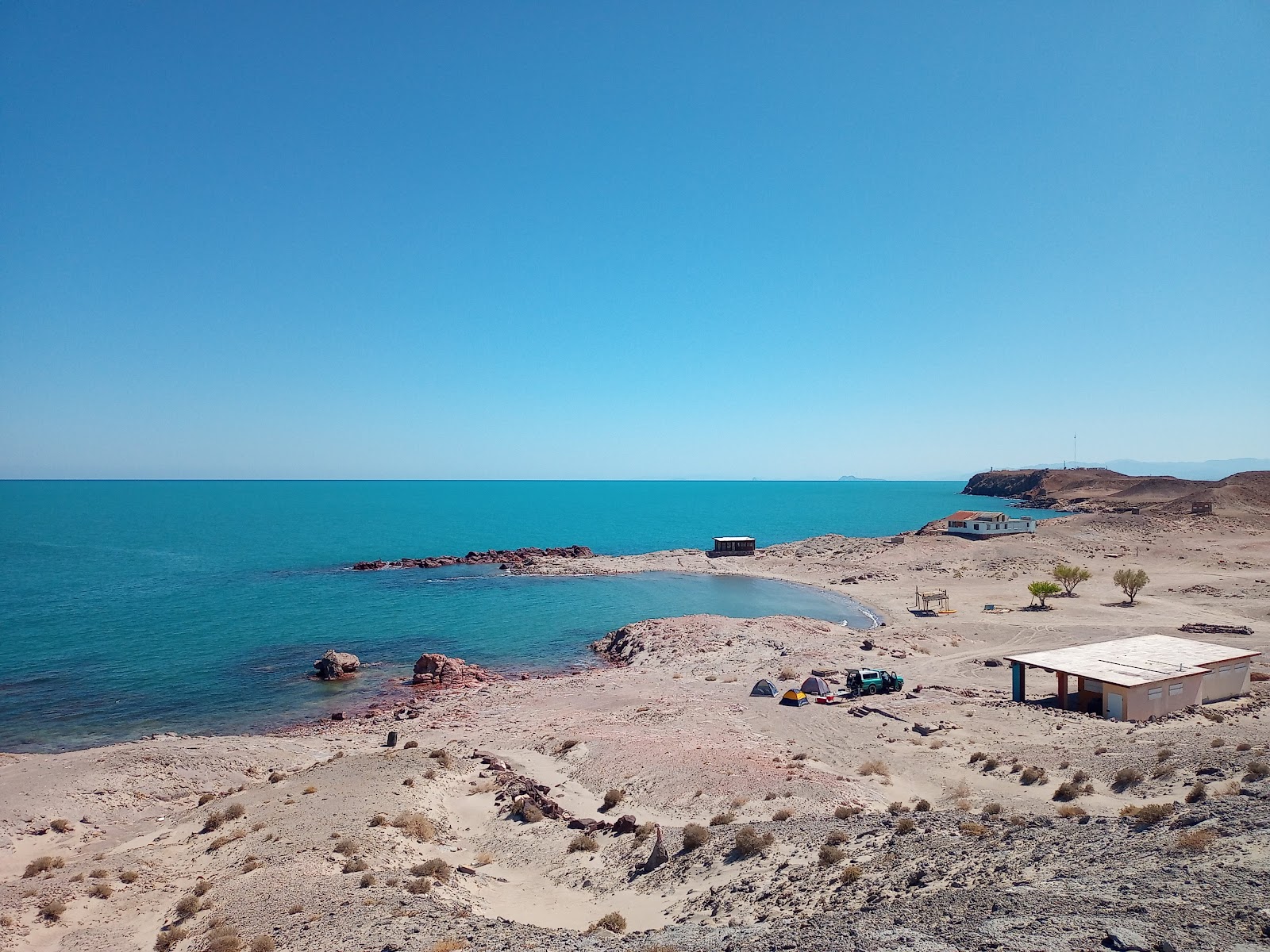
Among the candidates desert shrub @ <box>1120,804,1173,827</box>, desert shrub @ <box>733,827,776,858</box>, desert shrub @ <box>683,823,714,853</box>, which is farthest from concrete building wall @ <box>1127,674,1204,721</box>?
desert shrub @ <box>683,823,714,853</box>

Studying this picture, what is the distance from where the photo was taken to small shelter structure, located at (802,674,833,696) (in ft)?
107

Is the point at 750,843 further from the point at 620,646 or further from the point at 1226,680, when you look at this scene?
the point at 620,646

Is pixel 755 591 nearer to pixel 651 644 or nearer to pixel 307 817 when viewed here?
pixel 651 644

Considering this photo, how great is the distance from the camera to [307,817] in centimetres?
2044

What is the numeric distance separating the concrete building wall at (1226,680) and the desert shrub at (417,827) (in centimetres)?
3049

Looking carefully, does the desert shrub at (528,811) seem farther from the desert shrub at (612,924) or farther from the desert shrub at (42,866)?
the desert shrub at (42,866)

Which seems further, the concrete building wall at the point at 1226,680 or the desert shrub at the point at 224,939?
the concrete building wall at the point at 1226,680

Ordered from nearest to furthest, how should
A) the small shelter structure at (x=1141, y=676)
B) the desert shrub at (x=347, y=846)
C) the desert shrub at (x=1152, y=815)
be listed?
the desert shrub at (x=1152, y=815), the desert shrub at (x=347, y=846), the small shelter structure at (x=1141, y=676)

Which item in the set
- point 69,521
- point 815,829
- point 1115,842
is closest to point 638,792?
point 815,829

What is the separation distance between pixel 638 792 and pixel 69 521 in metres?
190

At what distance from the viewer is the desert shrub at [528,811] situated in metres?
20.6

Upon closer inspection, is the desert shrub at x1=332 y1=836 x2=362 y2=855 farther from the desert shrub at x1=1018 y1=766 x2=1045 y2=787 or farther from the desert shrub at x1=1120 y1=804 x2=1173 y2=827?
the desert shrub at x1=1018 y1=766 x2=1045 y2=787

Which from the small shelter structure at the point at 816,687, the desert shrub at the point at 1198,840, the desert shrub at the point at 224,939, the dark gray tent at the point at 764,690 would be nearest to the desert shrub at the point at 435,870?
the desert shrub at the point at 224,939

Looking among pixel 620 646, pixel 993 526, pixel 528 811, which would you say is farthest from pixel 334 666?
pixel 993 526
